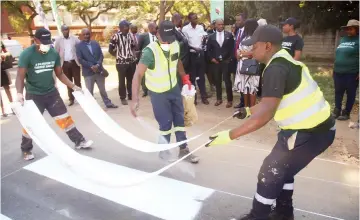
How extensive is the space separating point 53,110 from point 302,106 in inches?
139

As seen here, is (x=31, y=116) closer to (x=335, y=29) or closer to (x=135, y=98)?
(x=135, y=98)

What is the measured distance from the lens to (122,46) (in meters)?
7.45

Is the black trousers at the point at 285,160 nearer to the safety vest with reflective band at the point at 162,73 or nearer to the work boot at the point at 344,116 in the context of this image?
the safety vest with reflective band at the point at 162,73

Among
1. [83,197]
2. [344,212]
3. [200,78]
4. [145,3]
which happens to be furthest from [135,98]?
[145,3]

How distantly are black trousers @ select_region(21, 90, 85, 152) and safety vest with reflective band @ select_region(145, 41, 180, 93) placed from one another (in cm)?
148

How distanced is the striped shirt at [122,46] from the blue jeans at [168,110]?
135 inches

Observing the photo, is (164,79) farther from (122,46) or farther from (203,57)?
(122,46)

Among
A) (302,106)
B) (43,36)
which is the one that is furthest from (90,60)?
(302,106)

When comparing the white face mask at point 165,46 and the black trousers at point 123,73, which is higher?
the white face mask at point 165,46

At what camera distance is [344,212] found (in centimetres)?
321

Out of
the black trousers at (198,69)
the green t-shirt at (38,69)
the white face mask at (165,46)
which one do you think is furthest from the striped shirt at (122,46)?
the white face mask at (165,46)

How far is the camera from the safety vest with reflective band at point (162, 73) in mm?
4090

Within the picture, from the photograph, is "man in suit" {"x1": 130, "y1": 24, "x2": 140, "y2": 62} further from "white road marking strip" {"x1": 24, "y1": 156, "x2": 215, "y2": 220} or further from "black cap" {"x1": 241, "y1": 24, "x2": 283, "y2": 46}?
"black cap" {"x1": 241, "y1": 24, "x2": 283, "y2": 46}

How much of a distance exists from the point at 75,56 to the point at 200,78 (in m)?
2.98
